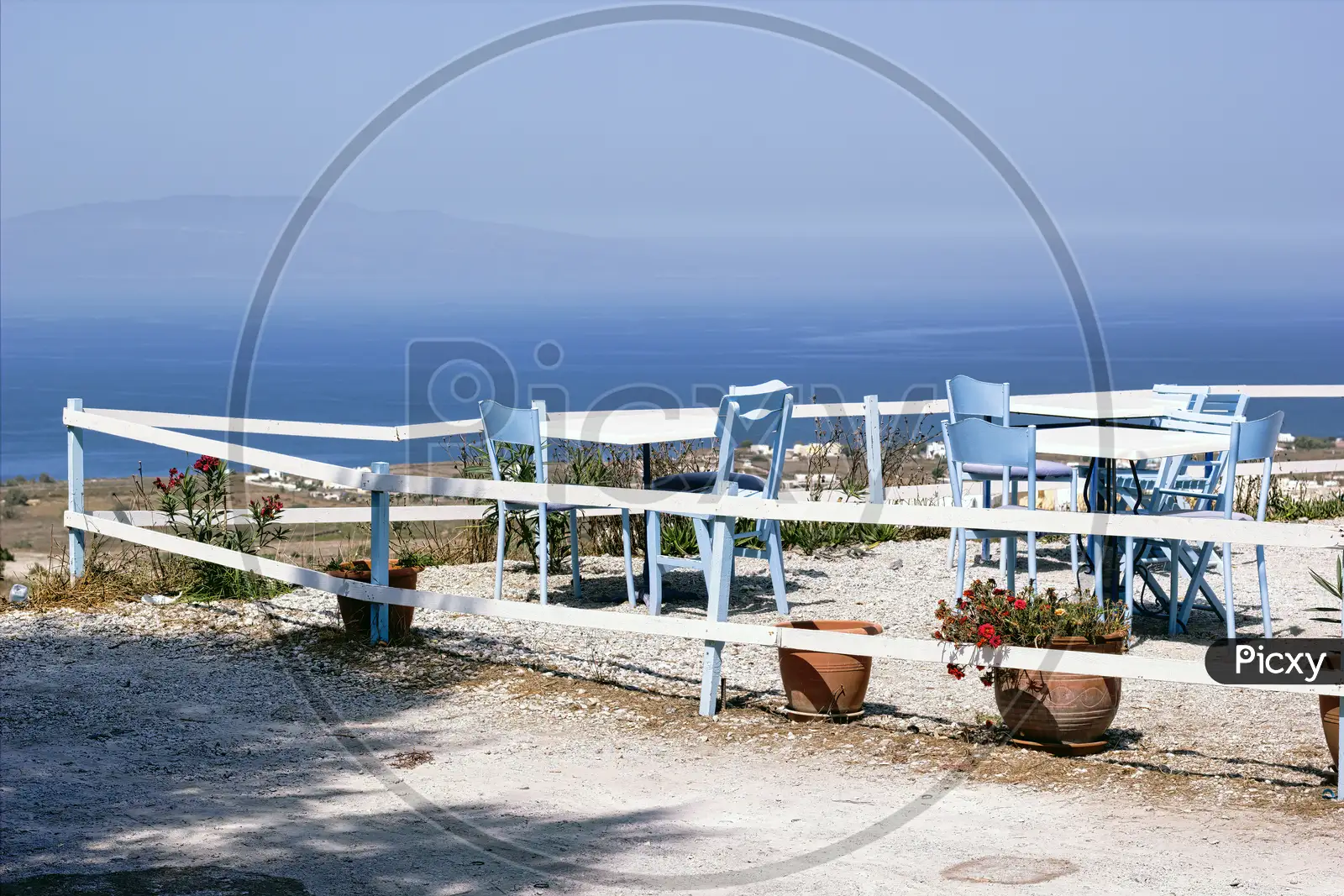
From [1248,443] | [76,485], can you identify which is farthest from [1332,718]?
[76,485]

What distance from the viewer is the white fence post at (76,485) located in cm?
853

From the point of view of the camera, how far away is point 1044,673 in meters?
5.30

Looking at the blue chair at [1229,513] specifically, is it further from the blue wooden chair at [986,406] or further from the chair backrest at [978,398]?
the chair backrest at [978,398]

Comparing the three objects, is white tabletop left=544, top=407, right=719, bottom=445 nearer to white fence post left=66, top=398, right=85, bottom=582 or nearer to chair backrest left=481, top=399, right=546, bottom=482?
chair backrest left=481, top=399, right=546, bottom=482

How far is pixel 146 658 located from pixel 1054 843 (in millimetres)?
4728

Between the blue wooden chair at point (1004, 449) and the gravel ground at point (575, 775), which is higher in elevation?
the blue wooden chair at point (1004, 449)

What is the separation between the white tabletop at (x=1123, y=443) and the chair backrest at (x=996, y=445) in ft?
0.69

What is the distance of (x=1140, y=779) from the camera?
5012mm

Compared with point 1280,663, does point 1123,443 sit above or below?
above

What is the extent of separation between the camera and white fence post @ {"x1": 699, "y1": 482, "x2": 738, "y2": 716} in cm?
589

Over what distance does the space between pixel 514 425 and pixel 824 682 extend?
2.74 m

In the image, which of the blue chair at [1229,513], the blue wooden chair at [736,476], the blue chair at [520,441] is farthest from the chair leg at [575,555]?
the blue chair at [1229,513]

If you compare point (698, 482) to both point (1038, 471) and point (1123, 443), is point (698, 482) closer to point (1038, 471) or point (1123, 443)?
point (1038, 471)

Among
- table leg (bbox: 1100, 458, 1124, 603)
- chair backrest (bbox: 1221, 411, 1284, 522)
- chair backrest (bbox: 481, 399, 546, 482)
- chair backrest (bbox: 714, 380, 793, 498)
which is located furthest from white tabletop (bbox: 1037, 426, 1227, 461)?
chair backrest (bbox: 481, 399, 546, 482)
